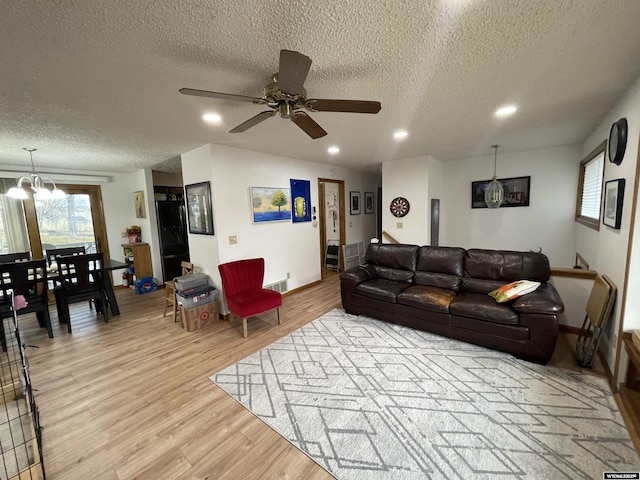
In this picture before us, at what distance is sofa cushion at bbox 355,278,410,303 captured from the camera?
3.27 meters

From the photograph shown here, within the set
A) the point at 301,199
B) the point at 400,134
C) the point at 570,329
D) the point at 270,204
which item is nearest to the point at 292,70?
the point at 400,134

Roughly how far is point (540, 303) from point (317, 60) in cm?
281

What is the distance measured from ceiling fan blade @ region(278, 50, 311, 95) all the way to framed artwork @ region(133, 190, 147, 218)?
507cm

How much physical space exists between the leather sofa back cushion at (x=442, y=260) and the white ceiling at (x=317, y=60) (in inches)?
63.6

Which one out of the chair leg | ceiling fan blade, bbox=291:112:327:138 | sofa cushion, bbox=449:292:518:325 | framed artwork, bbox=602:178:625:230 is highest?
ceiling fan blade, bbox=291:112:327:138

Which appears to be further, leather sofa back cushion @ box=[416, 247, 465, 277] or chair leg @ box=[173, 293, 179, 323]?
chair leg @ box=[173, 293, 179, 323]

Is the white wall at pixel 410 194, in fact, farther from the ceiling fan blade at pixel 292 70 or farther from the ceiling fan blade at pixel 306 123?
the ceiling fan blade at pixel 292 70

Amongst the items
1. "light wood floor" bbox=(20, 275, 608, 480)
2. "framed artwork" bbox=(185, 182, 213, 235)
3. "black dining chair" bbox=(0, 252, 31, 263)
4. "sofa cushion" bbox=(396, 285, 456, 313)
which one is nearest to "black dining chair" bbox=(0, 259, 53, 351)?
"light wood floor" bbox=(20, 275, 608, 480)

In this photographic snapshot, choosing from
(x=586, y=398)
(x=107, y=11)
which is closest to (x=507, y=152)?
(x=586, y=398)

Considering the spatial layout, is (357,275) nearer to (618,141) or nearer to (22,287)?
(618,141)

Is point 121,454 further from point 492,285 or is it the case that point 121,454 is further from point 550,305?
point 492,285

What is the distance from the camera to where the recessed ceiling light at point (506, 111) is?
239 centimetres

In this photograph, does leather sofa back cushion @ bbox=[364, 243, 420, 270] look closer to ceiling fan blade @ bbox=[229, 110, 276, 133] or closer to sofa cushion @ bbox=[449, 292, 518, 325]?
sofa cushion @ bbox=[449, 292, 518, 325]

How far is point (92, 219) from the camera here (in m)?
5.20
